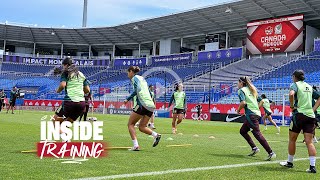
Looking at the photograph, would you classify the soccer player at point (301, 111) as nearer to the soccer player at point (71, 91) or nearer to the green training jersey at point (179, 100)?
the soccer player at point (71, 91)

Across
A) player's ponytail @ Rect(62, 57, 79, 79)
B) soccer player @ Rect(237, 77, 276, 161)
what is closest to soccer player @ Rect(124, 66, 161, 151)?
player's ponytail @ Rect(62, 57, 79, 79)

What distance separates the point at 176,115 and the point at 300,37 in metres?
29.9

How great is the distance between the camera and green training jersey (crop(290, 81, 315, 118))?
7500mm

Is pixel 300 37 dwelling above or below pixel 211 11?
below

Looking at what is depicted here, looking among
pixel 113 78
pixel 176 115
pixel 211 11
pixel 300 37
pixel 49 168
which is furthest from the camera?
pixel 113 78

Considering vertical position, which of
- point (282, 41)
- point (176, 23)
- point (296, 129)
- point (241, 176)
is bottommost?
point (241, 176)

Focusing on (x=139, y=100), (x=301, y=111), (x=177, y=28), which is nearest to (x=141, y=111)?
(x=139, y=100)

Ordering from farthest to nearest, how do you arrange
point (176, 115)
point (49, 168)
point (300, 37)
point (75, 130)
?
1. point (300, 37)
2. point (176, 115)
3. point (75, 130)
4. point (49, 168)

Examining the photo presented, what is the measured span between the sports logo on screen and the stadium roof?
90cm

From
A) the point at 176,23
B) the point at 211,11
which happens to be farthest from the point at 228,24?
the point at 176,23

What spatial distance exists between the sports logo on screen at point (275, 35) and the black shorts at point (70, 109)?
123ft

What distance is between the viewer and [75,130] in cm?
1257

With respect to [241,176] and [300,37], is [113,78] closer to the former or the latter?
[300,37]

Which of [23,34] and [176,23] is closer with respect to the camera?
[176,23]
